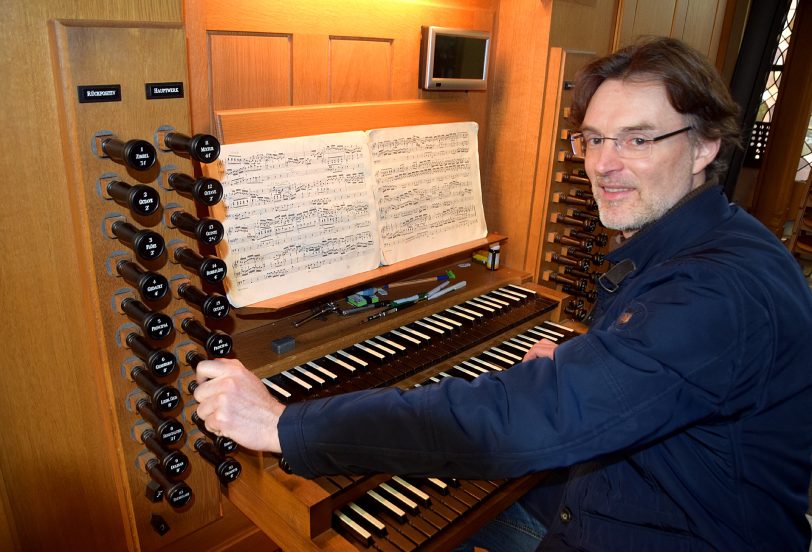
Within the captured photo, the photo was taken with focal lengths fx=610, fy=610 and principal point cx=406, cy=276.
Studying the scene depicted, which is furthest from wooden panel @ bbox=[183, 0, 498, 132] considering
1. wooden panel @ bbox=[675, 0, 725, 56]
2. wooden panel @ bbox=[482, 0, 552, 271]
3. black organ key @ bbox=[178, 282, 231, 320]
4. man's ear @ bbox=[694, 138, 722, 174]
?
wooden panel @ bbox=[675, 0, 725, 56]

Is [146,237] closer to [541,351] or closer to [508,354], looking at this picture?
[541,351]

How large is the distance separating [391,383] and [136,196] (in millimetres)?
965

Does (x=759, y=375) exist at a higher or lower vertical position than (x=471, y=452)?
higher

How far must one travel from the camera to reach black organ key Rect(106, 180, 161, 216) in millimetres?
1276

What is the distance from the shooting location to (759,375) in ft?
3.81

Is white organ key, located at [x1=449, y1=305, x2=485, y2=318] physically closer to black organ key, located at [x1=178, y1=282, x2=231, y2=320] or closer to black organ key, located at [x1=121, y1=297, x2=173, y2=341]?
black organ key, located at [x1=178, y1=282, x2=231, y2=320]

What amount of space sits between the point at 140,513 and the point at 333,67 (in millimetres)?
1500

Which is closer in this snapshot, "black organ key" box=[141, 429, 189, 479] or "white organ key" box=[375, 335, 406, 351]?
"black organ key" box=[141, 429, 189, 479]

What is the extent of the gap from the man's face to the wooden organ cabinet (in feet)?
2.57

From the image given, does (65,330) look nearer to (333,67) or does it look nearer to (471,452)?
(471,452)

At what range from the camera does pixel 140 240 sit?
4.31 ft

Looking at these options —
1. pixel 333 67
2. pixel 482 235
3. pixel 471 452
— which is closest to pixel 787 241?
pixel 482 235

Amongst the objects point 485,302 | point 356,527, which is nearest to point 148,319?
point 356,527

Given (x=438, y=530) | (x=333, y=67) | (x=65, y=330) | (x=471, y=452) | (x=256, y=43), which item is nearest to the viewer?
(x=471, y=452)
